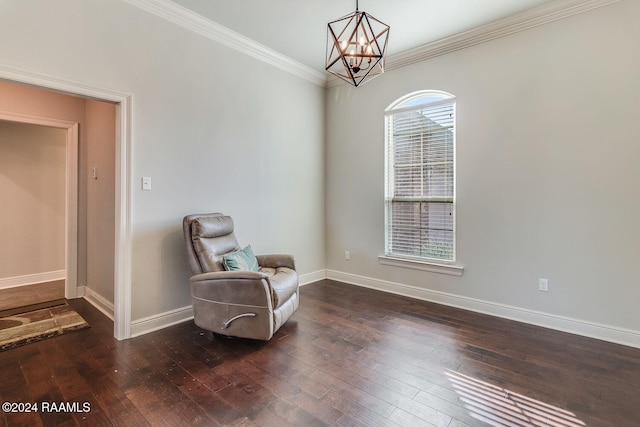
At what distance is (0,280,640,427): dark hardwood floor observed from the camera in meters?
1.72

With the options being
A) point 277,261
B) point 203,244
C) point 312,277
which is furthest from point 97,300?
point 312,277

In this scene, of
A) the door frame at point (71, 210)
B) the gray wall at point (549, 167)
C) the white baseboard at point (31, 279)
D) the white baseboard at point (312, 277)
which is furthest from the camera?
the white baseboard at point (312, 277)

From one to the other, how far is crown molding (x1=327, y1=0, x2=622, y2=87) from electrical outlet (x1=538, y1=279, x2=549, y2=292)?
2435 millimetres

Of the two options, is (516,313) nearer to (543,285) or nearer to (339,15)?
(543,285)

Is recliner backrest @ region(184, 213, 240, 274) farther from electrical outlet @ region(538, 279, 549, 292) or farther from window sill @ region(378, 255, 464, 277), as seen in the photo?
electrical outlet @ region(538, 279, 549, 292)

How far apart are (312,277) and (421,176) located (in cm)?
208

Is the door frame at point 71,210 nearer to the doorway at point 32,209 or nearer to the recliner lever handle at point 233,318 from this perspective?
the doorway at point 32,209

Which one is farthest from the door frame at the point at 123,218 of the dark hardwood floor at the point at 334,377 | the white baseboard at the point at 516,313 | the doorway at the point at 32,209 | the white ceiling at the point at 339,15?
the white baseboard at the point at 516,313

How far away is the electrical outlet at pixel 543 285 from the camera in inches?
116

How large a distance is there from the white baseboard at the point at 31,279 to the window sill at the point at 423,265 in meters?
4.19

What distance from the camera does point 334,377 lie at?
2.10 meters

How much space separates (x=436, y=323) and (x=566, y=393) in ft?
3.83

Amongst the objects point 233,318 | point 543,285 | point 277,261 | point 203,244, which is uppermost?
point 203,244

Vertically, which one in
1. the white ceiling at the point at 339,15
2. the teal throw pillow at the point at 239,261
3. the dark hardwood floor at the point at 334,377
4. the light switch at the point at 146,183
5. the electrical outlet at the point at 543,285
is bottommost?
the dark hardwood floor at the point at 334,377
